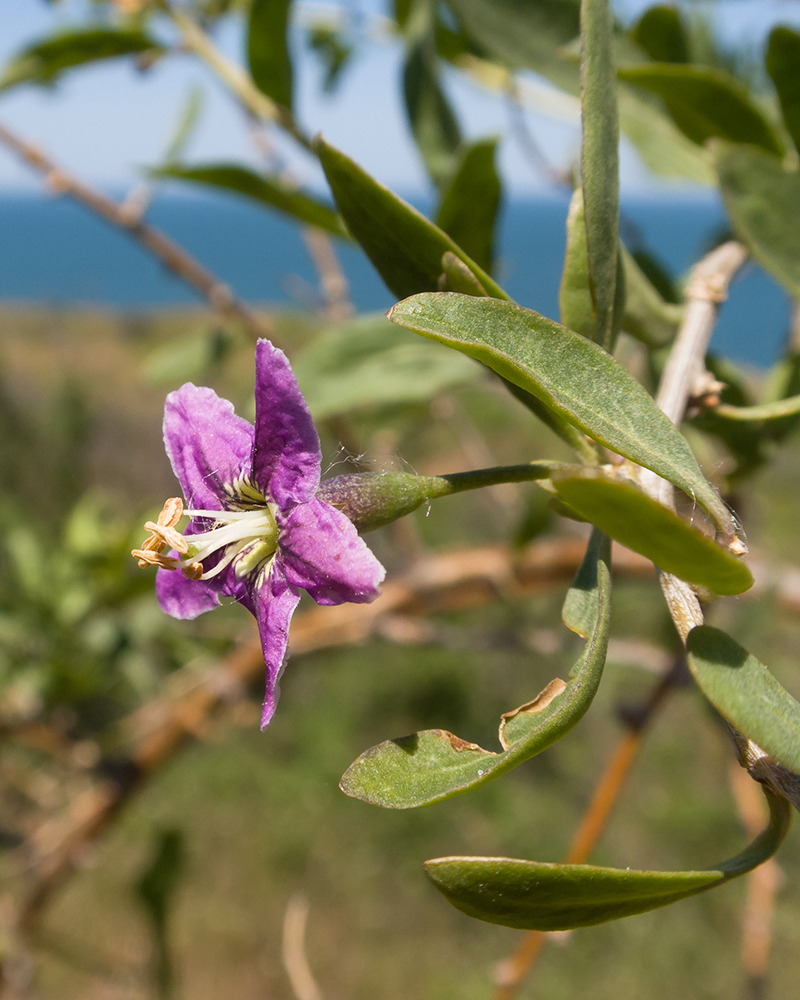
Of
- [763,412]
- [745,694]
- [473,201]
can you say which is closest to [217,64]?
[473,201]

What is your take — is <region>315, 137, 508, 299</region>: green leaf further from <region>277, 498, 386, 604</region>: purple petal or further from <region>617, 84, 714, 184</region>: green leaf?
<region>617, 84, 714, 184</region>: green leaf

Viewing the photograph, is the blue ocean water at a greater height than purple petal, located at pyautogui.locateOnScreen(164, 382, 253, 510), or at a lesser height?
lesser

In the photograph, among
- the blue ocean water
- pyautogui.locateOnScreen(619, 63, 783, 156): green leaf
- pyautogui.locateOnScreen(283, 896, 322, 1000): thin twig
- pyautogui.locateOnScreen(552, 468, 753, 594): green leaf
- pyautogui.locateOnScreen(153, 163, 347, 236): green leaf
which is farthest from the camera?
the blue ocean water

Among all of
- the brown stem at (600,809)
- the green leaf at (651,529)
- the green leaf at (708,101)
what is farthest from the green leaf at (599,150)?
the brown stem at (600,809)

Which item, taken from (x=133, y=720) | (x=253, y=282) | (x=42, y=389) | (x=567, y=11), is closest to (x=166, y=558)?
(x=567, y=11)

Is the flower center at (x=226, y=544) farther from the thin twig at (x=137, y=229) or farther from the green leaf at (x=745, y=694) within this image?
the thin twig at (x=137, y=229)

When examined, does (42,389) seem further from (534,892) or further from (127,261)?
(127,261)

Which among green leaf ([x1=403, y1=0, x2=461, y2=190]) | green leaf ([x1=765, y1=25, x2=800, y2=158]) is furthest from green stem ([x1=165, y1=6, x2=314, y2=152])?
green leaf ([x1=765, y1=25, x2=800, y2=158])
